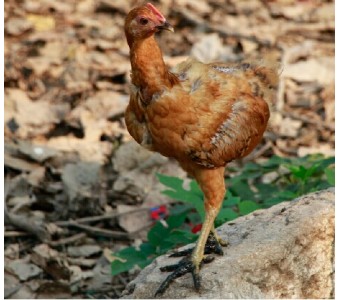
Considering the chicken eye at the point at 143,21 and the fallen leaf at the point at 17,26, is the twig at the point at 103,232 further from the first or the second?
the fallen leaf at the point at 17,26

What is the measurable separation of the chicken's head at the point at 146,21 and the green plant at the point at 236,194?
Answer: 1310 mm

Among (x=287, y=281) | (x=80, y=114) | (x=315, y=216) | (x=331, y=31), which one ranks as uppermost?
(x=331, y=31)

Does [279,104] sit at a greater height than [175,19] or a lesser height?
lesser

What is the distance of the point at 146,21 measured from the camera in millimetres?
2980

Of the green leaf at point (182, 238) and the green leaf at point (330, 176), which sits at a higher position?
the green leaf at point (330, 176)

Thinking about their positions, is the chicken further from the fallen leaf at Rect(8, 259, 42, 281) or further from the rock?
the fallen leaf at Rect(8, 259, 42, 281)

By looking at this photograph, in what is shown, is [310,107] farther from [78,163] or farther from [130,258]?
[130,258]

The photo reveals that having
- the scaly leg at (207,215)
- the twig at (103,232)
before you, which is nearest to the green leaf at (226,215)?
the scaly leg at (207,215)

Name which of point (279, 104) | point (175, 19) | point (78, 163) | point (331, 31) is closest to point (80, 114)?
point (78, 163)

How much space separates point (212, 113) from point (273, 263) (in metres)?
0.66

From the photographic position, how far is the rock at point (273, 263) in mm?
3344

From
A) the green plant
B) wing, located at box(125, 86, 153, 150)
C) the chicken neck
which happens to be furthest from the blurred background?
the chicken neck

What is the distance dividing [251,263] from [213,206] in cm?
27

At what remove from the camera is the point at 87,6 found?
8.12 meters
